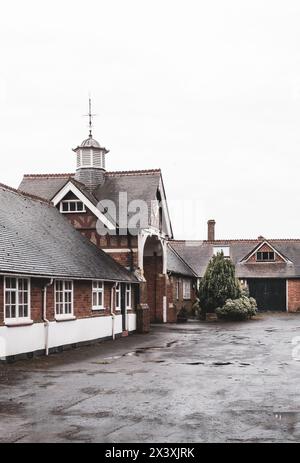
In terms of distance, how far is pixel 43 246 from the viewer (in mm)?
20953

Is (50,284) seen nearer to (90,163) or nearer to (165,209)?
(90,163)

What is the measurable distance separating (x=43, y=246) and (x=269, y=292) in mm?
34936

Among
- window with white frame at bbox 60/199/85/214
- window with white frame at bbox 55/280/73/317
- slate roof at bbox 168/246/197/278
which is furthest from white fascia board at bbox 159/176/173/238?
window with white frame at bbox 55/280/73/317

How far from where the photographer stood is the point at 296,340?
24.3 m

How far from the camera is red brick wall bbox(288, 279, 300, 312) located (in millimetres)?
51781

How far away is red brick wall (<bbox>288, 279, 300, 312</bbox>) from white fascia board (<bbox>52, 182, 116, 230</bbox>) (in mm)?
26805

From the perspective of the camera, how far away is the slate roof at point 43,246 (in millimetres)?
18344

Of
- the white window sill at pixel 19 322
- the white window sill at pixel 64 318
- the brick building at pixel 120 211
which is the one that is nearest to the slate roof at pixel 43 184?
the brick building at pixel 120 211

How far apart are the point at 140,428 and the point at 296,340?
16569 millimetres

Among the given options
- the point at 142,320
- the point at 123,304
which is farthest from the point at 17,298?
the point at 142,320

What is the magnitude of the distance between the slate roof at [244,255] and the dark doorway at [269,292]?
32.9 inches

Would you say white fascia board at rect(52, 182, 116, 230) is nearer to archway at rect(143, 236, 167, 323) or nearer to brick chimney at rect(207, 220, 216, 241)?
archway at rect(143, 236, 167, 323)
